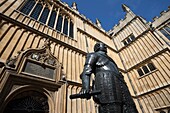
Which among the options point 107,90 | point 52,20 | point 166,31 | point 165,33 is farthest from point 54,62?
point 166,31

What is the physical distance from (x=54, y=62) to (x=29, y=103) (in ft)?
6.96

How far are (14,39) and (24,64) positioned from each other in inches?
57.1

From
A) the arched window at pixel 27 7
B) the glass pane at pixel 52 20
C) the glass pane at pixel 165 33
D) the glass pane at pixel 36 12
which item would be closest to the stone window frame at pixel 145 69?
the glass pane at pixel 165 33

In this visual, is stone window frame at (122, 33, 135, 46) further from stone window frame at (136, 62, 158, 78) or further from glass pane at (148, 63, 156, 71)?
glass pane at (148, 63, 156, 71)

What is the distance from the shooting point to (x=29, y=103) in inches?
162

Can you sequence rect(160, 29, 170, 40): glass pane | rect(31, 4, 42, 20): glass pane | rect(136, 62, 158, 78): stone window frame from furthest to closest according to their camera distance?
1. rect(160, 29, 170, 40): glass pane
2. rect(136, 62, 158, 78): stone window frame
3. rect(31, 4, 42, 20): glass pane

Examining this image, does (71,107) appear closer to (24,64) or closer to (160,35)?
(24,64)

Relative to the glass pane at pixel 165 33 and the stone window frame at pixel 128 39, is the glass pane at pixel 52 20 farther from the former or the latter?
the glass pane at pixel 165 33

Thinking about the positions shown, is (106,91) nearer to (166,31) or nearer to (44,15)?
(44,15)

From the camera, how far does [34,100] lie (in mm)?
4320

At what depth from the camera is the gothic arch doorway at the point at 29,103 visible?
149 inches

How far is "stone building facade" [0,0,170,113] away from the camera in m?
4.04

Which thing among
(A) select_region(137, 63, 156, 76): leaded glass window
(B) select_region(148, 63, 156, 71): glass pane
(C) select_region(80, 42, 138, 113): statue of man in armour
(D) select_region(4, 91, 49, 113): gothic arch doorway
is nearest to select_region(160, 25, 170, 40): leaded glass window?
(B) select_region(148, 63, 156, 71): glass pane

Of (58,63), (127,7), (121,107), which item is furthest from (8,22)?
(127,7)
